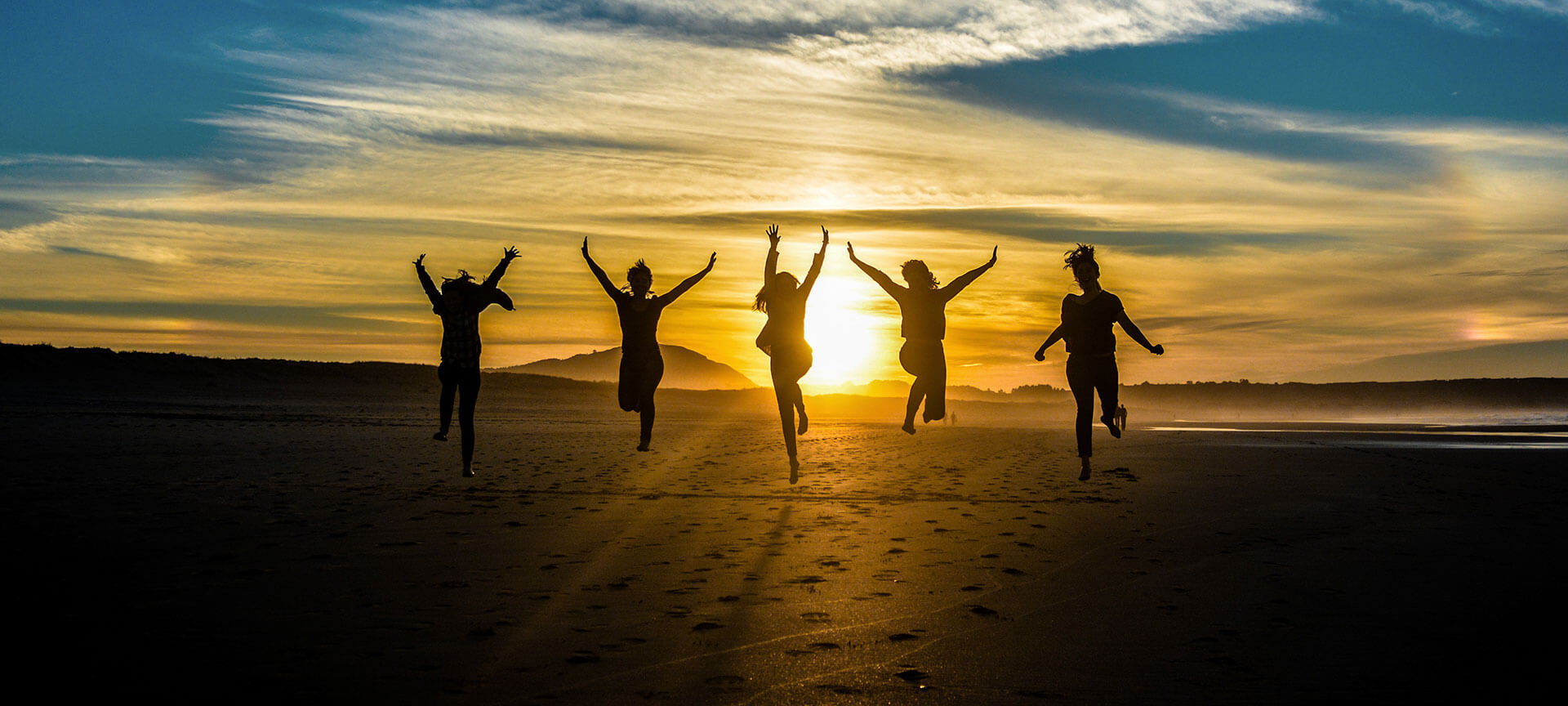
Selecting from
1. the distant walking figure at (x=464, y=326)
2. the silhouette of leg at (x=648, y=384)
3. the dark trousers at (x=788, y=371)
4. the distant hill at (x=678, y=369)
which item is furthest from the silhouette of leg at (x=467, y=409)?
the distant hill at (x=678, y=369)

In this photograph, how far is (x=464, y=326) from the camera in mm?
11695

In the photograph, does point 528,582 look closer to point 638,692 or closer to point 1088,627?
point 638,692

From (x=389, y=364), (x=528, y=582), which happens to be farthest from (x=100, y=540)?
(x=389, y=364)

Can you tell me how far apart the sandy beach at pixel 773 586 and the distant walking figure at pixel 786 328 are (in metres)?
1.03

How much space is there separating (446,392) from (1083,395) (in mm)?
7397

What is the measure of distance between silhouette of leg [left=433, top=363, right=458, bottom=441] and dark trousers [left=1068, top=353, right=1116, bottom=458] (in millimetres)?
7074

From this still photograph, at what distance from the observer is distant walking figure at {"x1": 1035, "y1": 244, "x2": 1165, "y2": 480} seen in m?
11.9

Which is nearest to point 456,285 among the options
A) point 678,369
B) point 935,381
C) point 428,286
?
point 428,286

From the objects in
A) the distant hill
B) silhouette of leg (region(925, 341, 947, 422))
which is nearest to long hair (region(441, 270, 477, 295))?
silhouette of leg (region(925, 341, 947, 422))

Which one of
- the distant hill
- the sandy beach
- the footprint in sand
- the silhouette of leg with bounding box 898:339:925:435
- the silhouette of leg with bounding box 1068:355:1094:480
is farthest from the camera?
the distant hill

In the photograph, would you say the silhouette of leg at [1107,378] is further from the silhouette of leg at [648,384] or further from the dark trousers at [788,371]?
the silhouette of leg at [648,384]

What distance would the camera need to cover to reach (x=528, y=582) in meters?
5.69

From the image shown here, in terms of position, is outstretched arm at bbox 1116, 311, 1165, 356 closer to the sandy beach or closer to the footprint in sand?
the sandy beach

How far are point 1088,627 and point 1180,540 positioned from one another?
10.2 feet
